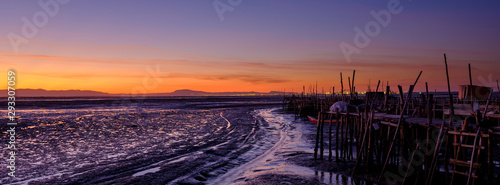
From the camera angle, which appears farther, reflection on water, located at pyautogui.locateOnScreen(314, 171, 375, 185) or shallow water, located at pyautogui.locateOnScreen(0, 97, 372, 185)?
shallow water, located at pyautogui.locateOnScreen(0, 97, 372, 185)

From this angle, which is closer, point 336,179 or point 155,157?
point 336,179

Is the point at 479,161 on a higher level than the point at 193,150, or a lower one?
higher

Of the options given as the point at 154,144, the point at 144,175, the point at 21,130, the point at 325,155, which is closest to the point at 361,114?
the point at 325,155

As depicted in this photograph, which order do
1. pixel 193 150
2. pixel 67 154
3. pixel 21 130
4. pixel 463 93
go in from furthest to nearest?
pixel 463 93 < pixel 21 130 < pixel 193 150 < pixel 67 154

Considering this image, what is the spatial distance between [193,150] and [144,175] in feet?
13.9

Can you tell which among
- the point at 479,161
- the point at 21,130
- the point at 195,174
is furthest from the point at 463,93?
the point at 21,130

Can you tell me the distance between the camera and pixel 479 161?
645cm

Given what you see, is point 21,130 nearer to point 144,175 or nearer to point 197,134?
point 197,134

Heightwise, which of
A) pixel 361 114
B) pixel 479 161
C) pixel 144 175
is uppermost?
pixel 361 114

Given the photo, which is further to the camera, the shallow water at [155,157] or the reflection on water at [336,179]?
the shallow water at [155,157]

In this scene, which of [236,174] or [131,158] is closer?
[236,174]

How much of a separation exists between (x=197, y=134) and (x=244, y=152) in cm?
645

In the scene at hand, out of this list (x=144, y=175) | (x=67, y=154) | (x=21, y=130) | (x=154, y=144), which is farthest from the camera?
(x=21, y=130)

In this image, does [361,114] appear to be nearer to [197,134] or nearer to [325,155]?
[325,155]
